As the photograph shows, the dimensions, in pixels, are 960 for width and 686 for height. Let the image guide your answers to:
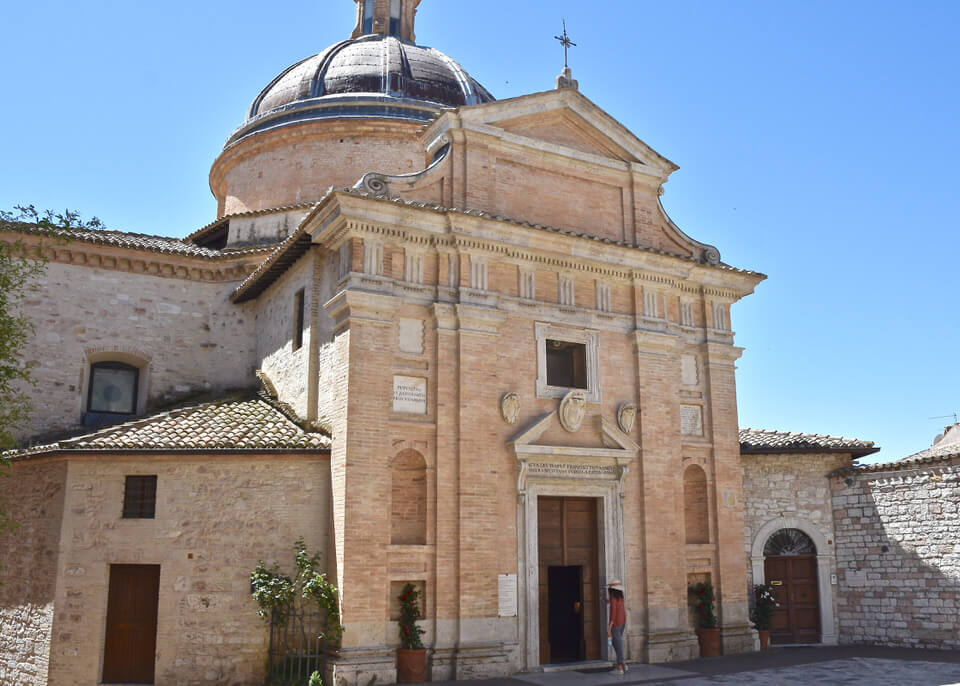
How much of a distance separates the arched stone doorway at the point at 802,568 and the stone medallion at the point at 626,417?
4.29 metres

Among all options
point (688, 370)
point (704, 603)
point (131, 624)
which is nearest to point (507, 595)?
point (704, 603)

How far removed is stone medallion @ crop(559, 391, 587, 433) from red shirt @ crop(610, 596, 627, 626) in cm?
293

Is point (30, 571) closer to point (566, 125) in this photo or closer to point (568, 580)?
point (568, 580)

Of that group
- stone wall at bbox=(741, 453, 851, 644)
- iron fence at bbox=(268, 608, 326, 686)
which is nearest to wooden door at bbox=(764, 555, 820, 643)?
stone wall at bbox=(741, 453, 851, 644)

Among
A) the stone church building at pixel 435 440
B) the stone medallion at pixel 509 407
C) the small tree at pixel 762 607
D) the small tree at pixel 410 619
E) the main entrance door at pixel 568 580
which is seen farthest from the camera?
the small tree at pixel 762 607

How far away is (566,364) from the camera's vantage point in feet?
52.2

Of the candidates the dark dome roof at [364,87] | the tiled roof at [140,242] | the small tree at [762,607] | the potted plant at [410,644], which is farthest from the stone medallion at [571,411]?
the dark dome roof at [364,87]

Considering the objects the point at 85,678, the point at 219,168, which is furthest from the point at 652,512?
the point at 219,168

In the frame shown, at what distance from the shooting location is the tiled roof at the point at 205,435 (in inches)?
533

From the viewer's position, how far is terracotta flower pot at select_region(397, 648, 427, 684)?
1267cm

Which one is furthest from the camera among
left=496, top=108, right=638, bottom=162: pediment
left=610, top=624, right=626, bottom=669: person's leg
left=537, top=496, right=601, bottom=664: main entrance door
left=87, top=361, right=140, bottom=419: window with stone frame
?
left=87, top=361, right=140, bottom=419: window with stone frame

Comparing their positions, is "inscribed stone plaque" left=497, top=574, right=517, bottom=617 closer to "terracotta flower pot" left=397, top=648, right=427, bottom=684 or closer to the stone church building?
the stone church building

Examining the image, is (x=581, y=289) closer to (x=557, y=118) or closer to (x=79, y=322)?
(x=557, y=118)

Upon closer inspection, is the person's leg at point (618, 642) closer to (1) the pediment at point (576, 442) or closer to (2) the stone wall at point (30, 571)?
(1) the pediment at point (576, 442)
